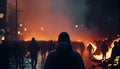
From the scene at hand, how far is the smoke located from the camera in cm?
5724

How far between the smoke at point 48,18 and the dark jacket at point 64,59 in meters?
47.6

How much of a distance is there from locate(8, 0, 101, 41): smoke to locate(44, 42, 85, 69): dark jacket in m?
47.6

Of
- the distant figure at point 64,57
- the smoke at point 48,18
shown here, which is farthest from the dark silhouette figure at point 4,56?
the smoke at point 48,18

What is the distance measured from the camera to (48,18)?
65.1 meters

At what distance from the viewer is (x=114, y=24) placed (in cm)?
3706

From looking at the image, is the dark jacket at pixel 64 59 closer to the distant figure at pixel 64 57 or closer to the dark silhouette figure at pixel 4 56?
the distant figure at pixel 64 57

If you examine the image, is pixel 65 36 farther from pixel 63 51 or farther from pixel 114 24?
pixel 114 24

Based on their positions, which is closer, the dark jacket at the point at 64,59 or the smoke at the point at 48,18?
the dark jacket at the point at 64,59

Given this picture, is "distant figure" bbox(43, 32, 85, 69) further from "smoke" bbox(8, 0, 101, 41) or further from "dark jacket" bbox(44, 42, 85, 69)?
"smoke" bbox(8, 0, 101, 41)

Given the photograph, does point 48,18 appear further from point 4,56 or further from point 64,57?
point 64,57

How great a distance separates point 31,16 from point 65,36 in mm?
61179

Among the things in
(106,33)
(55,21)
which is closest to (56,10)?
(55,21)

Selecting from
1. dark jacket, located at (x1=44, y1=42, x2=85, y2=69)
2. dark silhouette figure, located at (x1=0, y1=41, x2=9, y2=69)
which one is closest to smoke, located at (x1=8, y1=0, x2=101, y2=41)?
dark silhouette figure, located at (x1=0, y1=41, x2=9, y2=69)

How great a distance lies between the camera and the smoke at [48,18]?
57237 millimetres
